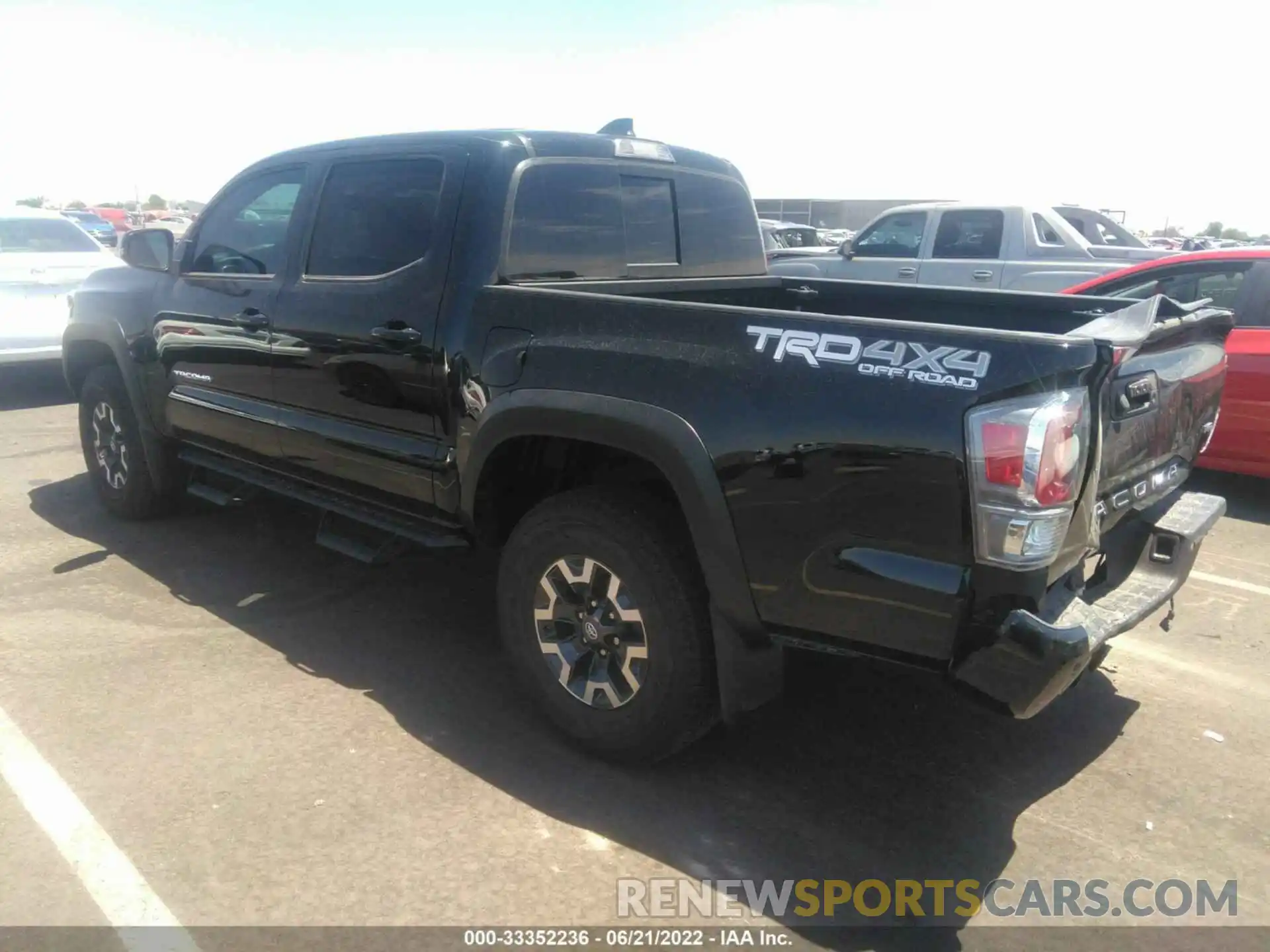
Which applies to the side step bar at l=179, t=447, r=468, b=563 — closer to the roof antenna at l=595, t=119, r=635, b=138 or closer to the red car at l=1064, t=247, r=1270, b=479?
the roof antenna at l=595, t=119, r=635, b=138

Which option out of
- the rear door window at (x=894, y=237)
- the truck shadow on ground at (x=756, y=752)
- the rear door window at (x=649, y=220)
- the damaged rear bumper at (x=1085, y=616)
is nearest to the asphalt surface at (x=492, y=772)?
the truck shadow on ground at (x=756, y=752)

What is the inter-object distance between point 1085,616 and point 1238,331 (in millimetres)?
4557

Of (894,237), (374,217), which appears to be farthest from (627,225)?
(894,237)

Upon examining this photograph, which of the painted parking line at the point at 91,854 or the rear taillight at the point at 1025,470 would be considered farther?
the painted parking line at the point at 91,854

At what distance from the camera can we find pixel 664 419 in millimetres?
2918

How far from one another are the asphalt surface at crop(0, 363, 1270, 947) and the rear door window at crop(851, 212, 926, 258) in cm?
757

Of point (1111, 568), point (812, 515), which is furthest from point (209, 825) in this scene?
point (1111, 568)

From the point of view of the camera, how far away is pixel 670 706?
3088 mm

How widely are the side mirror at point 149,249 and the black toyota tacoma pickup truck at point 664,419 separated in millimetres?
18

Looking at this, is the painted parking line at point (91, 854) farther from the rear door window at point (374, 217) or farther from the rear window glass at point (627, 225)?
the rear window glass at point (627, 225)

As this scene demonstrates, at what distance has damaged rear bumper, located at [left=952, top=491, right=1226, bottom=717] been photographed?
2443 mm

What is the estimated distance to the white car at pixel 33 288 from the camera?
909 centimetres

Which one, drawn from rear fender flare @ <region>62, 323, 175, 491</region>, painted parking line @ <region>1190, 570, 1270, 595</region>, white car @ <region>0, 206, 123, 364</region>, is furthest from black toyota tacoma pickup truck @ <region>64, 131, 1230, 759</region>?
white car @ <region>0, 206, 123, 364</region>

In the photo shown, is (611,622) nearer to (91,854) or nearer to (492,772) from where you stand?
(492,772)
